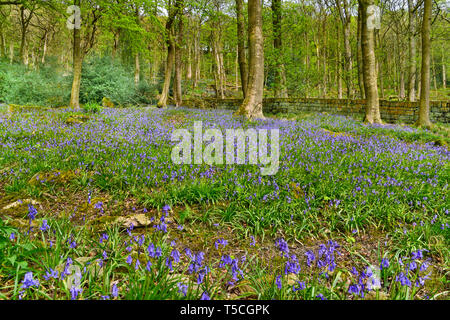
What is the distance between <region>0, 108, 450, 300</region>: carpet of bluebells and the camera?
1835 mm

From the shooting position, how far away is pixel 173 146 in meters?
6.02

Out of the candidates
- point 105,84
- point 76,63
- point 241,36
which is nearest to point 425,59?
point 241,36

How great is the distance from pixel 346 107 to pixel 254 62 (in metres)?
7.28

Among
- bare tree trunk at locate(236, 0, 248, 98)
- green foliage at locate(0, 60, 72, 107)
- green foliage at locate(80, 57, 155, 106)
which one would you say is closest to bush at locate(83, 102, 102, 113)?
green foliage at locate(0, 60, 72, 107)

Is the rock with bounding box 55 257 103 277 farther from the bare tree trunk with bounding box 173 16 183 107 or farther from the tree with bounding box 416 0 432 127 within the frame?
the bare tree trunk with bounding box 173 16 183 107

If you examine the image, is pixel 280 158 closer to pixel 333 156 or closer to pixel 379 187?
pixel 333 156

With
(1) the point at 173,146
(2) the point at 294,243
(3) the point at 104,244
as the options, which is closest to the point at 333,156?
(2) the point at 294,243

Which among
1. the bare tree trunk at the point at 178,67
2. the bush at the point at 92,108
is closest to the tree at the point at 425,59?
the bare tree trunk at the point at 178,67

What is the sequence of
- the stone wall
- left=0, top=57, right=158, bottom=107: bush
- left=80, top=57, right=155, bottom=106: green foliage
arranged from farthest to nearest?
left=80, top=57, right=155, bottom=106: green foliage → left=0, top=57, right=158, bottom=107: bush → the stone wall

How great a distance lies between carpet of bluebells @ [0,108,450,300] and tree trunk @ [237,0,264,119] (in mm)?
5898

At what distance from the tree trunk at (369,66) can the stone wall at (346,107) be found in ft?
8.71

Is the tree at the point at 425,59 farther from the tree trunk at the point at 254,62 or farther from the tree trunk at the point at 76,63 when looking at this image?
the tree trunk at the point at 76,63

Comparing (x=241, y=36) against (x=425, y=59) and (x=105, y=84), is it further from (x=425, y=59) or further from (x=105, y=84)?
(x=105, y=84)
